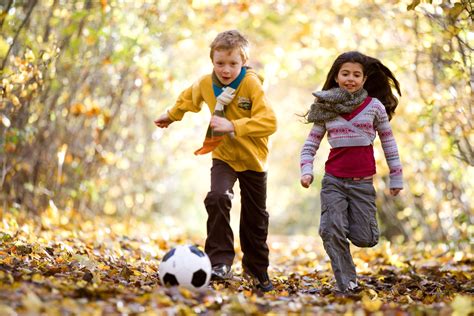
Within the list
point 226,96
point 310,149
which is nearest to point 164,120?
point 226,96

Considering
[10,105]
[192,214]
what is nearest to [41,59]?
[10,105]

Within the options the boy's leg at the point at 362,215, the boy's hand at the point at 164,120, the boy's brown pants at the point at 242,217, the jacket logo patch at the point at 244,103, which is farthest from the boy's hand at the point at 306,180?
the boy's hand at the point at 164,120

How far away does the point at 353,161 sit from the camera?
488 centimetres

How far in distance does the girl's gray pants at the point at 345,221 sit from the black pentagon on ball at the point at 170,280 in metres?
1.19

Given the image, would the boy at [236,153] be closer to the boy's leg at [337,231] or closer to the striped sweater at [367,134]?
the striped sweater at [367,134]

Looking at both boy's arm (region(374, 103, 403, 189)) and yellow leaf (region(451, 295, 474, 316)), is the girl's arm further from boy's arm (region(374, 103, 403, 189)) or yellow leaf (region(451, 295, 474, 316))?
yellow leaf (region(451, 295, 474, 316))

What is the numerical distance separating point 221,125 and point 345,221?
1.17 meters

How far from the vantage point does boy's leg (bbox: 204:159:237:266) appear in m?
4.88

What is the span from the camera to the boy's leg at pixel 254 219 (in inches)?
202

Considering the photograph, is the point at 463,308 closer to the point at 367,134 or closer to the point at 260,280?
the point at 367,134

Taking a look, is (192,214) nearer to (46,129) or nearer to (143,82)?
(143,82)

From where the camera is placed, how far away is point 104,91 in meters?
9.67

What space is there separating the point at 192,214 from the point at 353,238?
13.2 metres

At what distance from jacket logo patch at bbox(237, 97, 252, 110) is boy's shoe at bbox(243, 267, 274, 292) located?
129 centimetres
